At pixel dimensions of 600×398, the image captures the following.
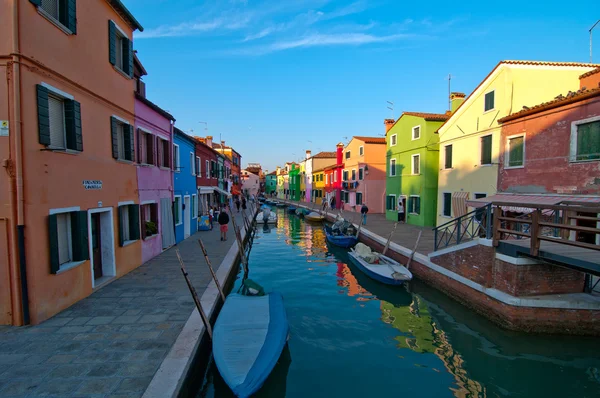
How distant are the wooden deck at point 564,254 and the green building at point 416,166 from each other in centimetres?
1244

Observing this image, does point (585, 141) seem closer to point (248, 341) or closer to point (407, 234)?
point (407, 234)

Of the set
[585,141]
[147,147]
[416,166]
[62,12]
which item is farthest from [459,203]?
[62,12]

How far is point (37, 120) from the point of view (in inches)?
244

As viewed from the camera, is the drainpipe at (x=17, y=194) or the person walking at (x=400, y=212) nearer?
the drainpipe at (x=17, y=194)

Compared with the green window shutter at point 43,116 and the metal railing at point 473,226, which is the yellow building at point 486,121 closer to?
the metal railing at point 473,226

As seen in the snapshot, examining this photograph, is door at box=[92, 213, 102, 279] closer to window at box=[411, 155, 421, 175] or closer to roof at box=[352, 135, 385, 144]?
window at box=[411, 155, 421, 175]

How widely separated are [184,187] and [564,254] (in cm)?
1605

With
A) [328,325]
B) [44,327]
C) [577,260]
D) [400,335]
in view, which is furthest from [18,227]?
[577,260]

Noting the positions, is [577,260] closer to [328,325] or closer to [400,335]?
[400,335]

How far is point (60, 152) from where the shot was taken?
684cm

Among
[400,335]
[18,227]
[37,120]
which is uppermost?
[37,120]

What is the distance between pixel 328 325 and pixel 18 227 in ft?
23.9

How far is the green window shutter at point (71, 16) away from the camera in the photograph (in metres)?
7.09

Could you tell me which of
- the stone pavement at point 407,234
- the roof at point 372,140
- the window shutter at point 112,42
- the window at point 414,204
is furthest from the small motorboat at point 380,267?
the roof at point 372,140
